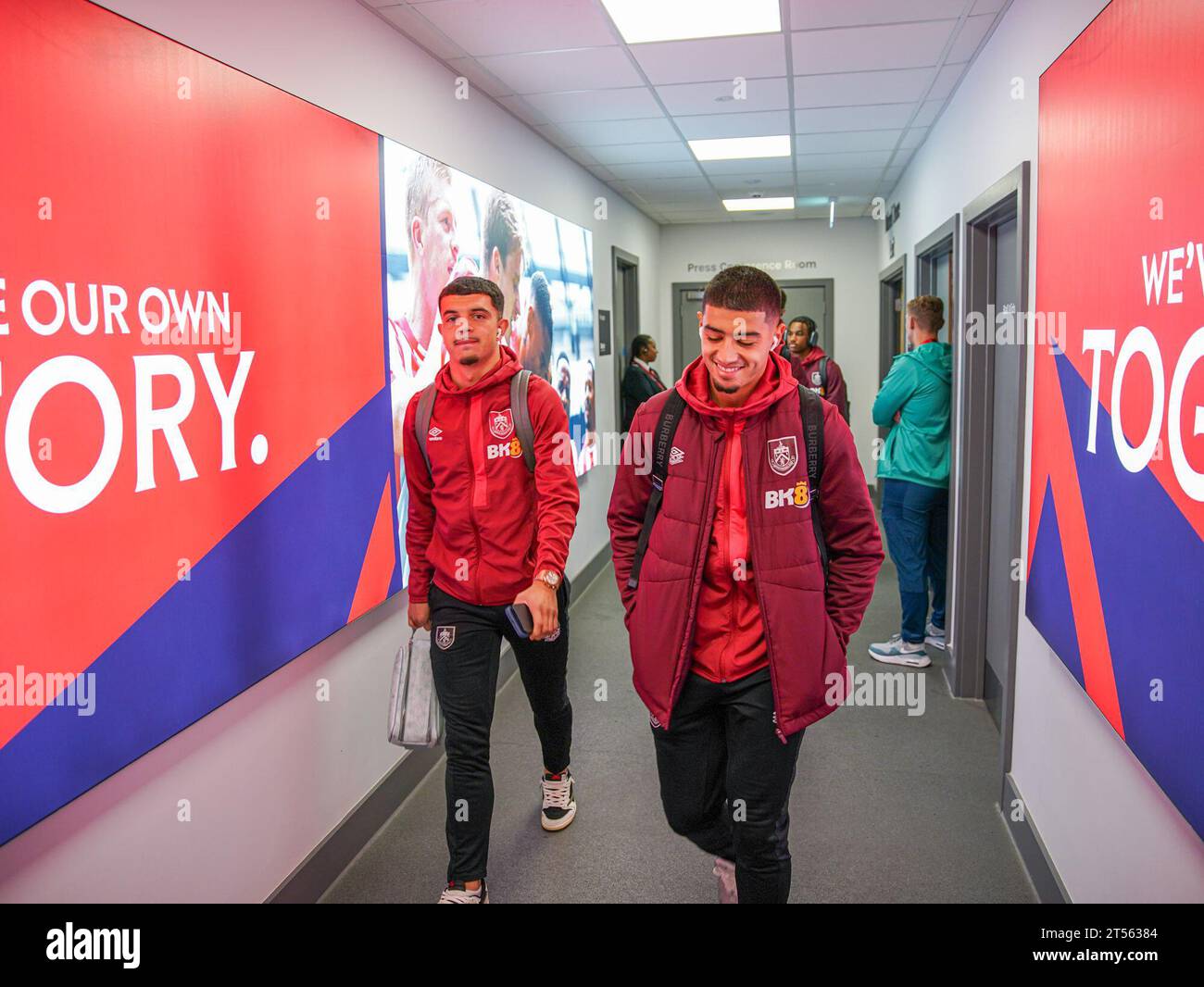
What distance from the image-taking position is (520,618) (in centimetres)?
236

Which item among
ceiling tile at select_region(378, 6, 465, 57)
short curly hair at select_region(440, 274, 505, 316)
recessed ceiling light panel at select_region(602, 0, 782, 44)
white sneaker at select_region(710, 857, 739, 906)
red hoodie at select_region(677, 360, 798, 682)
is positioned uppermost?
recessed ceiling light panel at select_region(602, 0, 782, 44)

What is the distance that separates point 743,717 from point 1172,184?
4.14ft

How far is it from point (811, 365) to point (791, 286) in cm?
319

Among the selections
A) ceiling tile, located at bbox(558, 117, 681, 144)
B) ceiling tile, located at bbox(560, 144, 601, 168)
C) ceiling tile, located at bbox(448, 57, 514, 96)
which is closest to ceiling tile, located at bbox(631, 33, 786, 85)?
ceiling tile, located at bbox(448, 57, 514, 96)

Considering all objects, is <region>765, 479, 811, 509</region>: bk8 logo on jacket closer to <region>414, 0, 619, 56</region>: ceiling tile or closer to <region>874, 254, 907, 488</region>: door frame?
<region>414, 0, 619, 56</region>: ceiling tile

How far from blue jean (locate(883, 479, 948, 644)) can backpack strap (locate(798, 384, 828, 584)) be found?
2.46 meters

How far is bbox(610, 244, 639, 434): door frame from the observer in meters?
7.06

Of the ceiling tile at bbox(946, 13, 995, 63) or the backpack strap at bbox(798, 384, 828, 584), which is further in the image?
the ceiling tile at bbox(946, 13, 995, 63)

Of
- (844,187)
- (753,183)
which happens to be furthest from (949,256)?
(844,187)

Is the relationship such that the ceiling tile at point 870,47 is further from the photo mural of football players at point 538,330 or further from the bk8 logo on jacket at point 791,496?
the bk8 logo on jacket at point 791,496

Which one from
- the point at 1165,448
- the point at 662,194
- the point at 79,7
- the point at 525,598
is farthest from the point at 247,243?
the point at 662,194

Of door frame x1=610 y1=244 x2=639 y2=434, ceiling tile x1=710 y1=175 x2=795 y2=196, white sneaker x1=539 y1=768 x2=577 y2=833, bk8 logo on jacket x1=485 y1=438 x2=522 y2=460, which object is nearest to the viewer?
bk8 logo on jacket x1=485 y1=438 x2=522 y2=460

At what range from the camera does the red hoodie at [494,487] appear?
95.2 inches

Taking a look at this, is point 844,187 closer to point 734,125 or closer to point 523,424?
point 734,125
